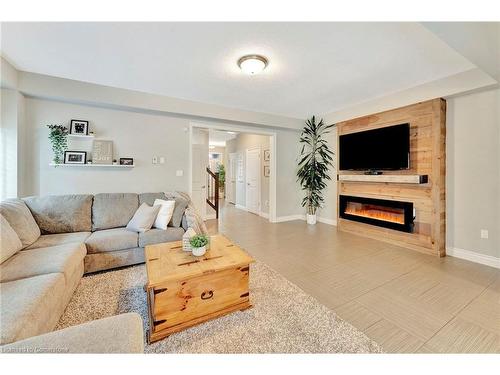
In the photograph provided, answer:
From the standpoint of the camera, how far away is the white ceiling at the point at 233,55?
197cm

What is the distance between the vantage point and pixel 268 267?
2705 millimetres

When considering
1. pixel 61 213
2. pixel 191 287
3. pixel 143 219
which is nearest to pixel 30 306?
pixel 191 287

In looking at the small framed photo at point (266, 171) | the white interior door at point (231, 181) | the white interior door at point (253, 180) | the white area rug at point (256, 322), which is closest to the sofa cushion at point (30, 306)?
the white area rug at point (256, 322)

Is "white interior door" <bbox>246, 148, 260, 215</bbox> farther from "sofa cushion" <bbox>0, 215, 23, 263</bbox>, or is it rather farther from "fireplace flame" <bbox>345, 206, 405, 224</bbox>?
"sofa cushion" <bbox>0, 215, 23, 263</bbox>

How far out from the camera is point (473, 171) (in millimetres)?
2934

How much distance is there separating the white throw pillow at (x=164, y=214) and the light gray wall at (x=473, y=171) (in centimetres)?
402

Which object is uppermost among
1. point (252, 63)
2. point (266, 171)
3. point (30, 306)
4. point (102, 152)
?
point (252, 63)

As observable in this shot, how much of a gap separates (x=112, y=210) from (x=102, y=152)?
3.49 feet

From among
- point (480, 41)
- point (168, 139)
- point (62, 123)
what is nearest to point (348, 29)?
point (480, 41)

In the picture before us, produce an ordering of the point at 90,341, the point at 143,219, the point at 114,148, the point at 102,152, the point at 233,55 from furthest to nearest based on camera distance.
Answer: the point at 114,148 → the point at 102,152 → the point at 143,219 → the point at 233,55 → the point at 90,341

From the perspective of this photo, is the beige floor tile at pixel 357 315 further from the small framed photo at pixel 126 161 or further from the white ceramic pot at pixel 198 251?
the small framed photo at pixel 126 161

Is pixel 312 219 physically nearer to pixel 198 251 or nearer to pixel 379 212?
pixel 379 212

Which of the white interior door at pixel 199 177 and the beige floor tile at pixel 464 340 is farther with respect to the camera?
the white interior door at pixel 199 177

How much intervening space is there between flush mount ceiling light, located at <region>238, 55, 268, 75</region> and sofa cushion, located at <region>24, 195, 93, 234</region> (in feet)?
8.80
